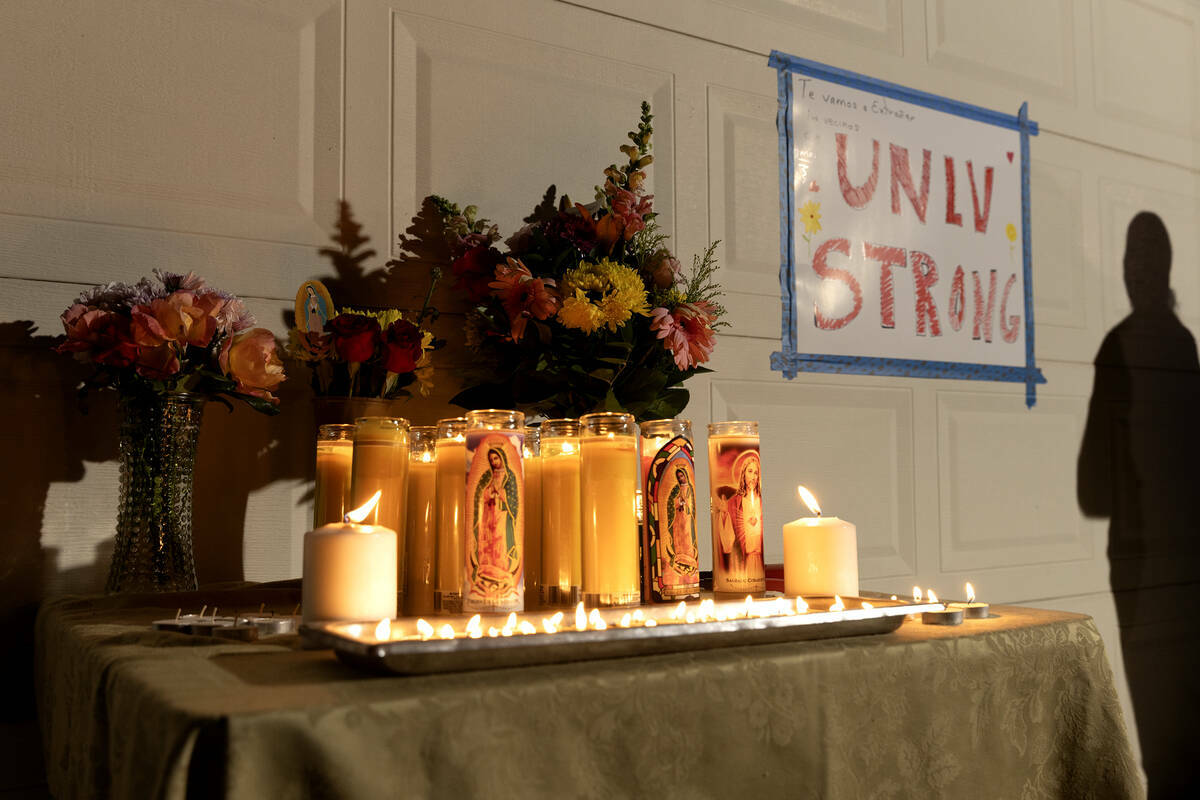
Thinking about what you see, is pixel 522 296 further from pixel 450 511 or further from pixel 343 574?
pixel 343 574

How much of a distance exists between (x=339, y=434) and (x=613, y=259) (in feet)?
1.65

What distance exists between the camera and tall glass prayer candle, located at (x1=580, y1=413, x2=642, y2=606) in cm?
100

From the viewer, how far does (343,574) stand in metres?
0.83

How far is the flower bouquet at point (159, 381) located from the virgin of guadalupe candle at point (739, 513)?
60 centimetres

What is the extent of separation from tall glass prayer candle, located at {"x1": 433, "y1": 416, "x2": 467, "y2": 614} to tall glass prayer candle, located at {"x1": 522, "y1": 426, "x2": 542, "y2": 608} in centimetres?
9

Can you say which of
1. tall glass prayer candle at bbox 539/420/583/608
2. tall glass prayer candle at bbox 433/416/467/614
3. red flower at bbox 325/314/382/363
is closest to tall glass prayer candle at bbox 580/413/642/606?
tall glass prayer candle at bbox 539/420/583/608

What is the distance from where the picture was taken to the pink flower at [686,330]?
130 cm

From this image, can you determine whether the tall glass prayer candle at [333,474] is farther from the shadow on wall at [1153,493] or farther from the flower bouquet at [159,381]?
the shadow on wall at [1153,493]

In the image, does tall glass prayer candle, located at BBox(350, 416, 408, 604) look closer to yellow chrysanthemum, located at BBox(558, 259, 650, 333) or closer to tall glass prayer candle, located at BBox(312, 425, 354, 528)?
tall glass prayer candle, located at BBox(312, 425, 354, 528)

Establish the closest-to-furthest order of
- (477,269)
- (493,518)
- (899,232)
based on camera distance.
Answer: (493,518)
(477,269)
(899,232)

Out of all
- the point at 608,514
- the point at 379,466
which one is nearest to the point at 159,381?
the point at 379,466

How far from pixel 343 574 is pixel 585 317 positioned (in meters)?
0.56

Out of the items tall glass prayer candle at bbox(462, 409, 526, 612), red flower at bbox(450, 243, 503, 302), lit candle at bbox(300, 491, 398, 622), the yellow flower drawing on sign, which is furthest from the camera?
the yellow flower drawing on sign

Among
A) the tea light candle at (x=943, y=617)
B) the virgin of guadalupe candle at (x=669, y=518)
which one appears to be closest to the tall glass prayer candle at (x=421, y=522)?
the virgin of guadalupe candle at (x=669, y=518)
